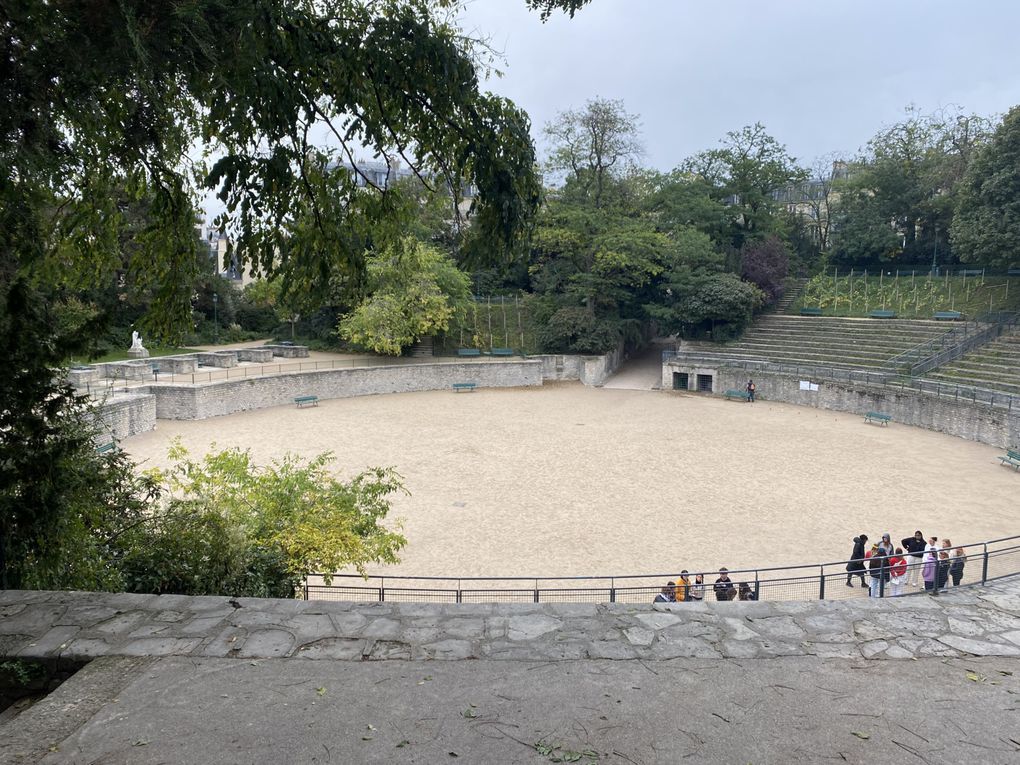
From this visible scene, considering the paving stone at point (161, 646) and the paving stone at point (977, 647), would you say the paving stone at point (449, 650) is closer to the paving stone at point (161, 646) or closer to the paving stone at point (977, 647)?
the paving stone at point (161, 646)

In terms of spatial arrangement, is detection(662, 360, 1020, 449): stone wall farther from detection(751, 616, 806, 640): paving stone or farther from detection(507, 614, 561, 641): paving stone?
detection(507, 614, 561, 641): paving stone

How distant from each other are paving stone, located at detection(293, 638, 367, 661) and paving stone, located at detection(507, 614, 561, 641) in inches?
40.7

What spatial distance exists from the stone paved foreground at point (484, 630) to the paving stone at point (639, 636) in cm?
1

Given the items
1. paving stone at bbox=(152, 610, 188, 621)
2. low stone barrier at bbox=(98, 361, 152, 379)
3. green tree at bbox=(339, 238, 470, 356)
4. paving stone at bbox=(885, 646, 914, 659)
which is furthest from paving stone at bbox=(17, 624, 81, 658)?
green tree at bbox=(339, 238, 470, 356)

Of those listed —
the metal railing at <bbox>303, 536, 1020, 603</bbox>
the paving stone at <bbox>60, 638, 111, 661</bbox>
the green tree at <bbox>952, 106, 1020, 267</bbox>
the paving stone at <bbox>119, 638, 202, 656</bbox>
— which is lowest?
the metal railing at <bbox>303, 536, 1020, 603</bbox>

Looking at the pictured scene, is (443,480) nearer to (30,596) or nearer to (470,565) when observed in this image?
(470,565)

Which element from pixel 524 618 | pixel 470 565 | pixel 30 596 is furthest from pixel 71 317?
pixel 470 565

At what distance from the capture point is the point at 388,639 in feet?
15.7

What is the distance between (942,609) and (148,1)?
7343 millimetres

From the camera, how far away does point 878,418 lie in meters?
27.0

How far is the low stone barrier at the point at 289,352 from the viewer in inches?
1480

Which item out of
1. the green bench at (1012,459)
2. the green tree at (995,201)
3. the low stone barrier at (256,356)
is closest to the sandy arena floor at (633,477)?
the green bench at (1012,459)

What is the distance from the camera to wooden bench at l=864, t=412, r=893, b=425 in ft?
87.0

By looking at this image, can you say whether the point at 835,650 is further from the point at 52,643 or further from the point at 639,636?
the point at 52,643
